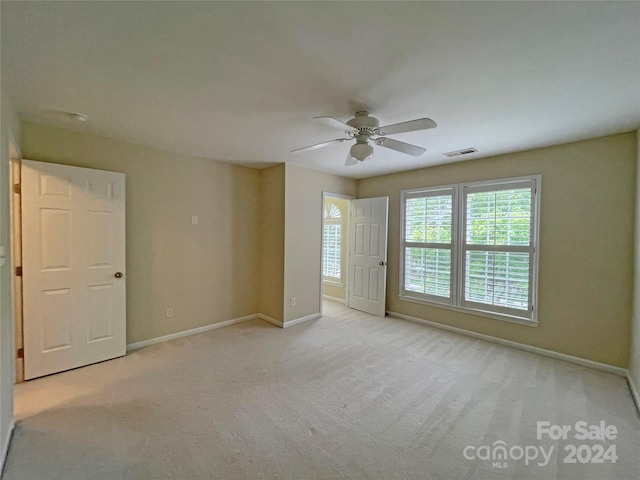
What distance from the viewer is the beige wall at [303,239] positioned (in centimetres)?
418

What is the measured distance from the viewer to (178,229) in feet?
12.1

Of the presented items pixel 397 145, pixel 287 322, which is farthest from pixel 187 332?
pixel 397 145

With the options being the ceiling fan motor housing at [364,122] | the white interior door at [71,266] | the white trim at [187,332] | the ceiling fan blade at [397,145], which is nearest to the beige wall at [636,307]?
the ceiling fan blade at [397,145]

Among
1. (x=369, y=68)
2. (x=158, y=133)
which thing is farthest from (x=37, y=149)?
(x=369, y=68)

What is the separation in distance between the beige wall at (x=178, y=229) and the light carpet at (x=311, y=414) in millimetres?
634

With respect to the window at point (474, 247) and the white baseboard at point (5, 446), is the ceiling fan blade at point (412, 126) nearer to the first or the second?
the window at point (474, 247)

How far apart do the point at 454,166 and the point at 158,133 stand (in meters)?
3.87

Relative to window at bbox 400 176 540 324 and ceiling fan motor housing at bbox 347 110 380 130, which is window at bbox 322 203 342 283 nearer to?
window at bbox 400 176 540 324

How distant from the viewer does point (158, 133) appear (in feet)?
9.65

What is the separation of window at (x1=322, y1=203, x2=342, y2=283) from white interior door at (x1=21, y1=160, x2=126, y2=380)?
3867 millimetres

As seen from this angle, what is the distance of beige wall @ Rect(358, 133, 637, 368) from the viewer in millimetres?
2832

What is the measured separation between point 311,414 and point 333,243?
4.28 metres

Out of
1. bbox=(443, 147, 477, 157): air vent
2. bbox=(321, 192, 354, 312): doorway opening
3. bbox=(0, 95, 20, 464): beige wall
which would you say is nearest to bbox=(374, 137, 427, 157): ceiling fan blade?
bbox=(443, 147, 477, 157): air vent

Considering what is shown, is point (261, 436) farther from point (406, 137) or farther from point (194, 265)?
point (406, 137)
